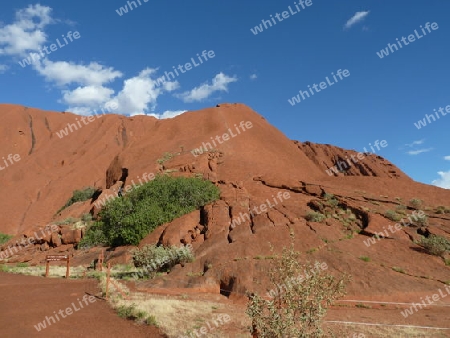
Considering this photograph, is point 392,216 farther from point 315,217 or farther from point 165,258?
point 165,258

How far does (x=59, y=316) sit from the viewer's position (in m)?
10.0

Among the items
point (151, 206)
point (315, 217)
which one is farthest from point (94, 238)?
point (315, 217)

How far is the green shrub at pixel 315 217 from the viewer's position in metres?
20.8

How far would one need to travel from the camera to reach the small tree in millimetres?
5207

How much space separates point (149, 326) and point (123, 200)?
20.9 meters

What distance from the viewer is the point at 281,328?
17.3 feet

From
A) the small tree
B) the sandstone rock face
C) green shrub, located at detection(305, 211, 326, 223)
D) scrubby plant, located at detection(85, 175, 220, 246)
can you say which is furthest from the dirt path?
green shrub, located at detection(305, 211, 326, 223)

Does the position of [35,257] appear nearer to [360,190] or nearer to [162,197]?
[162,197]

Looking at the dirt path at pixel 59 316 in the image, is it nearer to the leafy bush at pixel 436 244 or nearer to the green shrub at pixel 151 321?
the green shrub at pixel 151 321

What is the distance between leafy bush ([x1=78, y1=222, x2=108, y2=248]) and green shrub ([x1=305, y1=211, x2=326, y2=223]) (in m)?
16.8

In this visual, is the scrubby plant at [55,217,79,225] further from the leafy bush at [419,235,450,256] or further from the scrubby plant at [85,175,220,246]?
the leafy bush at [419,235,450,256]

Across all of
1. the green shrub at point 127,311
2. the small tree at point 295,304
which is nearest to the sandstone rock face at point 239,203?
the green shrub at point 127,311

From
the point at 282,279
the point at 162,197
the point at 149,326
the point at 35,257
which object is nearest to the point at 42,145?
the point at 35,257

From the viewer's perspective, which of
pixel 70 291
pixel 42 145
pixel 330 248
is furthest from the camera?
pixel 42 145
